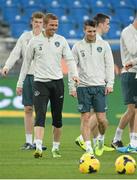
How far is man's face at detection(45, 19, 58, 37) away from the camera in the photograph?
40.4 feet

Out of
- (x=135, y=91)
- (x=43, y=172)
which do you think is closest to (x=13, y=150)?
(x=135, y=91)

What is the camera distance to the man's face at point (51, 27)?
1231cm

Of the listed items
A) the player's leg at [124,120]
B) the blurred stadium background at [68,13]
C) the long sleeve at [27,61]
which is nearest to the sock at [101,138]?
the player's leg at [124,120]

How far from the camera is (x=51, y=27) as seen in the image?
1238cm

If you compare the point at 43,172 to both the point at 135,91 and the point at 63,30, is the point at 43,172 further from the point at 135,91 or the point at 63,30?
the point at 63,30

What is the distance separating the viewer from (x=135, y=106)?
13.7 meters

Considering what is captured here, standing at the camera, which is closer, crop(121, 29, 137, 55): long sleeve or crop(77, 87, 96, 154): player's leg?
crop(77, 87, 96, 154): player's leg

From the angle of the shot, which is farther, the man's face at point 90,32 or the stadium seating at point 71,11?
the stadium seating at point 71,11

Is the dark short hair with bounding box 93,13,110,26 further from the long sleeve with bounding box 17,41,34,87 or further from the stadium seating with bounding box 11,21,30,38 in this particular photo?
the stadium seating with bounding box 11,21,30,38

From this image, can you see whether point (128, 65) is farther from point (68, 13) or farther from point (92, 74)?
point (68, 13)

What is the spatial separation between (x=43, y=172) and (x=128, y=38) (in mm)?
3828

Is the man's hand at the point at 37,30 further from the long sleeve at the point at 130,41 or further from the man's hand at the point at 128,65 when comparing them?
the man's hand at the point at 128,65

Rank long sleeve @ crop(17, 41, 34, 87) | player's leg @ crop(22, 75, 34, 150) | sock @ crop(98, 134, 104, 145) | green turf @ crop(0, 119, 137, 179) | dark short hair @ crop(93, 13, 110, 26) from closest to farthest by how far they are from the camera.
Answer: green turf @ crop(0, 119, 137, 179) < long sleeve @ crop(17, 41, 34, 87) < sock @ crop(98, 134, 104, 145) < dark short hair @ crop(93, 13, 110, 26) < player's leg @ crop(22, 75, 34, 150)

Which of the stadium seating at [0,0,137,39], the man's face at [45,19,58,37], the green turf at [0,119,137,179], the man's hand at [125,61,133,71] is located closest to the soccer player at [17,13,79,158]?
the man's face at [45,19,58,37]
